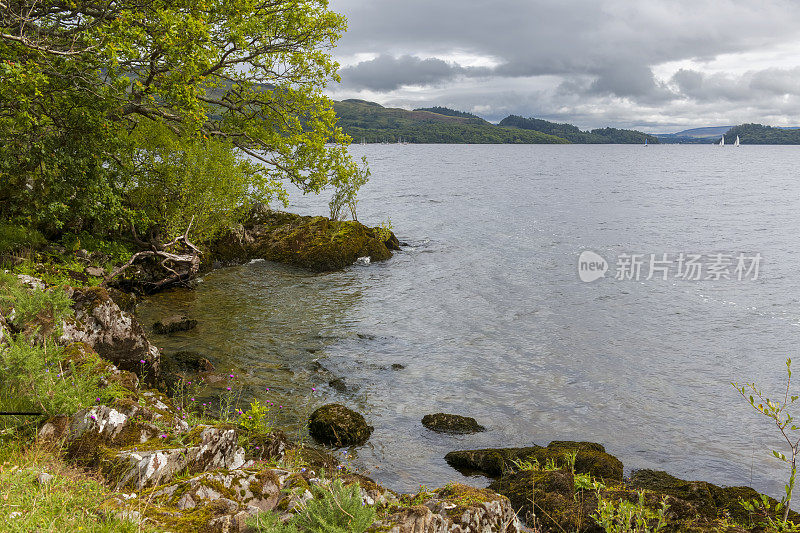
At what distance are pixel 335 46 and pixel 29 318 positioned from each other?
1750cm

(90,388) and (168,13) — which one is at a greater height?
(168,13)

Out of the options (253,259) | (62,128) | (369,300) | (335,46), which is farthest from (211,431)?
(253,259)

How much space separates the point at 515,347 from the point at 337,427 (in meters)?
8.85

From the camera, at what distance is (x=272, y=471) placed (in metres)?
6.40

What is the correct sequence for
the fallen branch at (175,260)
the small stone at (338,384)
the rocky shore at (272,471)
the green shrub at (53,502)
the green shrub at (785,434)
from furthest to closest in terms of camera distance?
the fallen branch at (175,260), the small stone at (338,384), the green shrub at (785,434), the rocky shore at (272,471), the green shrub at (53,502)

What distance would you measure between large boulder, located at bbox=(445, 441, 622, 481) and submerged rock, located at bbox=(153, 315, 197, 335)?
1074 cm

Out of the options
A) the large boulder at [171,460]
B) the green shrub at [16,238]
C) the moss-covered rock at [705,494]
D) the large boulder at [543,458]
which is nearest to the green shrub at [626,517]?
the moss-covered rock at [705,494]

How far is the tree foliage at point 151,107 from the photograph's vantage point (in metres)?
14.9

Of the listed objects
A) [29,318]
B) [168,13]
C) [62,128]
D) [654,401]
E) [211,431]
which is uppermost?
[168,13]

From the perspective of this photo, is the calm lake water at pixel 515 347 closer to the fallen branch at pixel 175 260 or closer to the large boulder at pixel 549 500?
the fallen branch at pixel 175 260

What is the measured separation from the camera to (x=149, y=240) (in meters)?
22.0

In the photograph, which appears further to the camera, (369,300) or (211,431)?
(369,300)

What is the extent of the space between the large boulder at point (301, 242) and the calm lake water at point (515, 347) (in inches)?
48.2

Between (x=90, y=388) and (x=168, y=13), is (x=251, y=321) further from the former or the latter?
(x=90, y=388)
